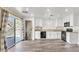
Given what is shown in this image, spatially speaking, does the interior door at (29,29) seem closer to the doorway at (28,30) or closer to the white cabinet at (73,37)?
the doorway at (28,30)

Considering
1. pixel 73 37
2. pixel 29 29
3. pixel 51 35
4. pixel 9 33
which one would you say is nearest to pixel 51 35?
pixel 51 35

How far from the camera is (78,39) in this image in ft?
23.0

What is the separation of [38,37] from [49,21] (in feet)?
5.28

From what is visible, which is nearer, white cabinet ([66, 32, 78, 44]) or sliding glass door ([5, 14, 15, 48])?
sliding glass door ([5, 14, 15, 48])

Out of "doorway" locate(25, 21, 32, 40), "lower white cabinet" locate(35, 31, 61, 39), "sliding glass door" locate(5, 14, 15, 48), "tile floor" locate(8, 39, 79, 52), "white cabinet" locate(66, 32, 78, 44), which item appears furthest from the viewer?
"doorway" locate(25, 21, 32, 40)

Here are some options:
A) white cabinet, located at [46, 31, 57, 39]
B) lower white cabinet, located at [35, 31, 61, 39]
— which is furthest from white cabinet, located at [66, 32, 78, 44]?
white cabinet, located at [46, 31, 57, 39]

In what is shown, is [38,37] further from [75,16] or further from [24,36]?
[75,16]

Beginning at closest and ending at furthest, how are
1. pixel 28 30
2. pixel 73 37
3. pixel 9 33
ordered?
pixel 9 33 → pixel 73 37 → pixel 28 30

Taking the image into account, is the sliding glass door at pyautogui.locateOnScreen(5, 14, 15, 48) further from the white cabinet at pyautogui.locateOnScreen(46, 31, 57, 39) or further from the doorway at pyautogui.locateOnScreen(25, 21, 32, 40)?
the white cabinet at pyautogui.locateOnScreen(46, 31, 57, 39)

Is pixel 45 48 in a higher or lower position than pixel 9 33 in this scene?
lower

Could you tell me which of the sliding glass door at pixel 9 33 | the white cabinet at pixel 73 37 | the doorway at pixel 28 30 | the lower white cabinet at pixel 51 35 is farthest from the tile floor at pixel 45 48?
the doorway at pixel 28 30

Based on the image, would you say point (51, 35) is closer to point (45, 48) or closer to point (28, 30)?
point (28, 30)
